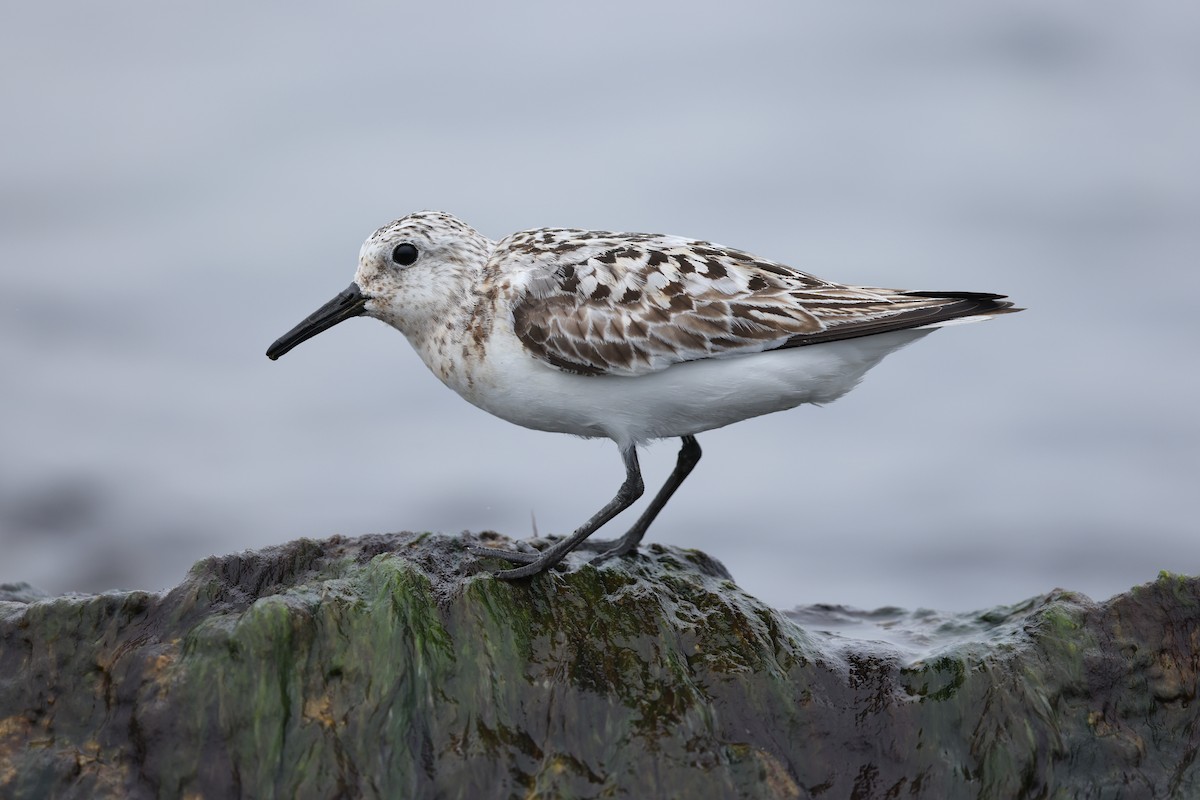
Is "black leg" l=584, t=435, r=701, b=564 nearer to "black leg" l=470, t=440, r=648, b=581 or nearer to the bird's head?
"black leg" l=470, t=440, r=648, b=581

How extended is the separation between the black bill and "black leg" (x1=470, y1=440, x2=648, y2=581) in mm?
1672

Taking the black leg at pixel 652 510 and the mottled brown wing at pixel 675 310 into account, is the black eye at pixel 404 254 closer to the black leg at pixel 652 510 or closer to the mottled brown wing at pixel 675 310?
the mottled brown wing at pixel 675 310

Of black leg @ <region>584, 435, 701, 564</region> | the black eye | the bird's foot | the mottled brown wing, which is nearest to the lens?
the bird's foot

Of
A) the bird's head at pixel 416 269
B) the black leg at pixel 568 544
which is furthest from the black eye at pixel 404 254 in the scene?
the black leg at pixel 568 544

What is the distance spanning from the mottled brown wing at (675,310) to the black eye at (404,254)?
2.17ft

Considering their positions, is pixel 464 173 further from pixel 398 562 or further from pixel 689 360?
pixel 398 562

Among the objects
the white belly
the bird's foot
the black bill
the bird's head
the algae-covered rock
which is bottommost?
the algae-covered rock

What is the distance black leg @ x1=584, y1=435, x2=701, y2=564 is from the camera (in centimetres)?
695

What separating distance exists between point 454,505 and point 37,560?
3722 mm

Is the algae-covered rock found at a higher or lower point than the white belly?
lower

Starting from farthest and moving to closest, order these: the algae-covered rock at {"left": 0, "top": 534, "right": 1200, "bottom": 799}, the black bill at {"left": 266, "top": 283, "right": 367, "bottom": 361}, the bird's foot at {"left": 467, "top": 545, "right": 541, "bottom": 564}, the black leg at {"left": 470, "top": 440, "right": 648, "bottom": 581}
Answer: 1. the black bill at {"left": 266, "top": 283, "right": 367, "bottom": 361}
2. the bird's foot at {"left": 467, "top": 545, "right": 541, "bottom": 564}
3. the black leg at {"left": 470, "top": 440, "right": 648, "bottom": 581}
4. the algae-covered rock at {"left": 0, "top": 534, "right": 1200, "bottom": 799}

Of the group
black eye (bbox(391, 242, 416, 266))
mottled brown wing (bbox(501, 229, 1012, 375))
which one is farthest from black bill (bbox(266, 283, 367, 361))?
mottled brown wing (bbox(501, 229, 1012, 375))

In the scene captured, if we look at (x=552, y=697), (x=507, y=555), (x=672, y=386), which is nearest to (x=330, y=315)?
(x=507, y=555)

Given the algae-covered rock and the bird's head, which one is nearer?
the algae-covered rock
